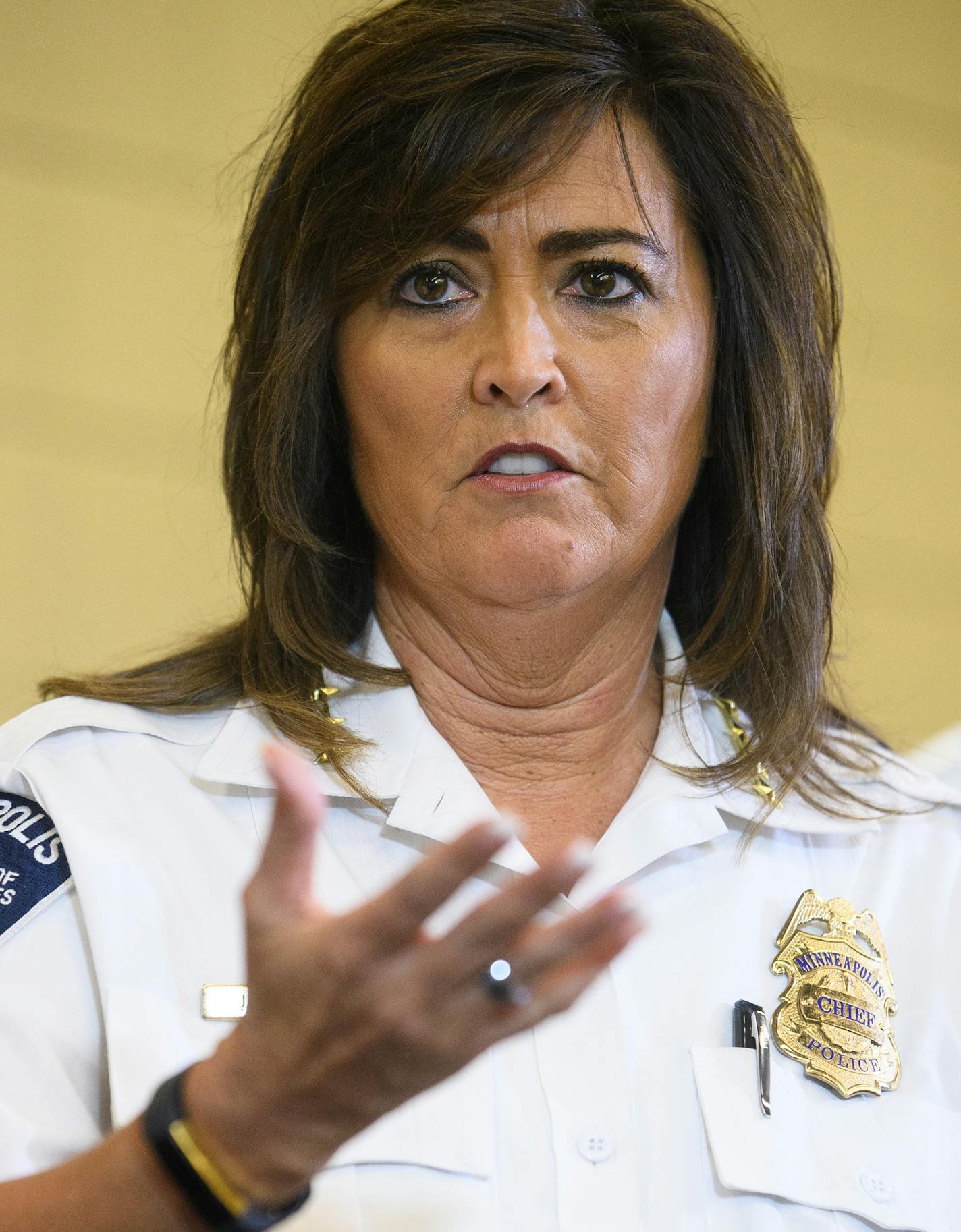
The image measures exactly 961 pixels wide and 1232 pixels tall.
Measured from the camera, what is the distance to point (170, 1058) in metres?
1.56

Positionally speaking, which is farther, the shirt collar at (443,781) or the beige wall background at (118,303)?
the beige wall background at (118,303)

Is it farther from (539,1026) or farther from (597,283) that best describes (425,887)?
(597,283)

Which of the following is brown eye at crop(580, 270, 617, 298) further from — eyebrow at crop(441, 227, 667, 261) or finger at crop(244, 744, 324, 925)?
finger at crop(244, 744, 324, 925)

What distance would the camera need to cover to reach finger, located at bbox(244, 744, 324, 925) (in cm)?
100

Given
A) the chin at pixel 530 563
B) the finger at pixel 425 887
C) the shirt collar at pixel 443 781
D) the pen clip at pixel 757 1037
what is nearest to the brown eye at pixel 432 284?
the chin at pixel 530 563

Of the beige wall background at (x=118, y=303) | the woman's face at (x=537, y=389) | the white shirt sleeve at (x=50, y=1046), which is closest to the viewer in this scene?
the white shirt sleeve at (x=50, y=1046)

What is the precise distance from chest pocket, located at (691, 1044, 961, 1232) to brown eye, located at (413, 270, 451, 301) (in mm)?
944

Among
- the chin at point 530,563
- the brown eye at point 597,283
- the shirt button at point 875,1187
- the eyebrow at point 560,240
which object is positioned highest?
the eyebrow at point 560,240

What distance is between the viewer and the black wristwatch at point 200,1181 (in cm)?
109

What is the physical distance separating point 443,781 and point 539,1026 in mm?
408

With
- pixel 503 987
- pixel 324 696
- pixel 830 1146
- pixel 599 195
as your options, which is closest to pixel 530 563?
pixel 324 696

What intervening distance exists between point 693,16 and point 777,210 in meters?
0.29

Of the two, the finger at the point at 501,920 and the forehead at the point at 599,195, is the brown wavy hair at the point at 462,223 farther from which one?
the finger at the point at 501,920

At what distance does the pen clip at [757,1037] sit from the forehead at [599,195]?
940mm
